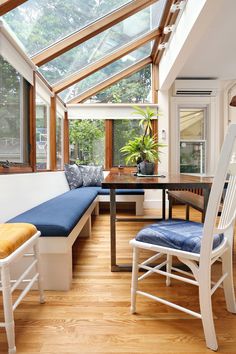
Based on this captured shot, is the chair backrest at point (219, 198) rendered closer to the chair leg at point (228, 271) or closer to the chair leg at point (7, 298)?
the chair leg at point (228, 271)

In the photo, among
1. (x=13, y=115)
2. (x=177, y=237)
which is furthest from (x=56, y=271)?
(x=13, y=115)

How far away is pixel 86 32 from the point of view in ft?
10.9

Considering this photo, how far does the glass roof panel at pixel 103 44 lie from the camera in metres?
3.72

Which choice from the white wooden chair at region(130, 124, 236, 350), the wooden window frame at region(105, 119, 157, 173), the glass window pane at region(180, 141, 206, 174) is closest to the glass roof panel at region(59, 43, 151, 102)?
the wooden window frame at region(105, 119, 157, 173)

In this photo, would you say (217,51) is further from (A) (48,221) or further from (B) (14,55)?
(A) (48,221)

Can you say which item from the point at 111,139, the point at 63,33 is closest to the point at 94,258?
the point at 63,33

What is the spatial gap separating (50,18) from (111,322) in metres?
3.05

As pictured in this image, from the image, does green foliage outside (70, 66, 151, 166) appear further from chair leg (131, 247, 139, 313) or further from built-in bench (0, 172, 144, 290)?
chair leg (131, 247, 139, 313)

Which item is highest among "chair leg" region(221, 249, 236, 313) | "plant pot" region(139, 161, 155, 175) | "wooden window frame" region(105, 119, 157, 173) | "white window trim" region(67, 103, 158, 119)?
"white window trim" region(67, 103, 158, 119)

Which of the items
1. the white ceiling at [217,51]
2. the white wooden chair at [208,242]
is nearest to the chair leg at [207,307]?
the white wooden chair at [208,242]

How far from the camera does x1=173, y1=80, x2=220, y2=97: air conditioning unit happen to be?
5.14 metres

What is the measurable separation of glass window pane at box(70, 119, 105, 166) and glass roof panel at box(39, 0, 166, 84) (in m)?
1.19

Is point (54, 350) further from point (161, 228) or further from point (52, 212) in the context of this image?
point (52, 212)

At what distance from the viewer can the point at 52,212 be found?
203cm
